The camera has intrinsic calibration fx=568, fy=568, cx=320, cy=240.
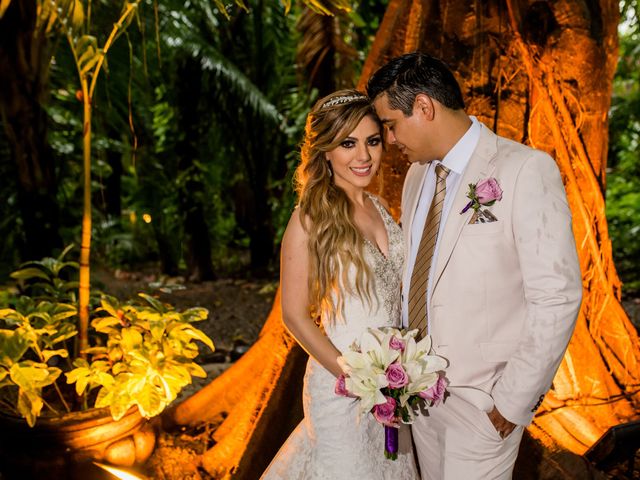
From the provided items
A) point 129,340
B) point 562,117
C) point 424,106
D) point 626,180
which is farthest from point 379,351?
point 626,180

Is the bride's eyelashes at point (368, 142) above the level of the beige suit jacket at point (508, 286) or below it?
above

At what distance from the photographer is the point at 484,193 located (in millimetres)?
1923

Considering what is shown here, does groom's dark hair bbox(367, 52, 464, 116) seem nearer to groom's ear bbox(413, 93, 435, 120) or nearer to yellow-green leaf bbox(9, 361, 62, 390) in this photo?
groom's ear bbox(413, 93, 435, 120)

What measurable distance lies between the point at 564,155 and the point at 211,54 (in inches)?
282

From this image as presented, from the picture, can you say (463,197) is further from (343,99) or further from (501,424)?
(501,424)

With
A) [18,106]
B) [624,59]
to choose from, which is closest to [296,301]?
[18,106]

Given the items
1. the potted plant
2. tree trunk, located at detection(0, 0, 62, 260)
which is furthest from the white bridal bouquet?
tree trunk, located at detection(0, 0, 62, 260)

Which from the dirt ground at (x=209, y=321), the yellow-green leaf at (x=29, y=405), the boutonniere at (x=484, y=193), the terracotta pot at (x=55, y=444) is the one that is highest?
the boutonniere at (x=484, y=193)

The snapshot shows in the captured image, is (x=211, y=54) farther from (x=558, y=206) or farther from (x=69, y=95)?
(x=558, y=206)

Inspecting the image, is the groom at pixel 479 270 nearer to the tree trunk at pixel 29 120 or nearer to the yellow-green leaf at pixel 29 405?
the yellow-green leaf at pixel 29 405

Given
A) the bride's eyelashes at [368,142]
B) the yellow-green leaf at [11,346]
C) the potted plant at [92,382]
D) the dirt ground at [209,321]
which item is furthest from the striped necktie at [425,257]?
the yellow-green leaf at [11,346]

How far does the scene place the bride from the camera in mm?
2377

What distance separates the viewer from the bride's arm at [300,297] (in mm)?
2359

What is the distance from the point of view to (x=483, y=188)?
1.93 meters
